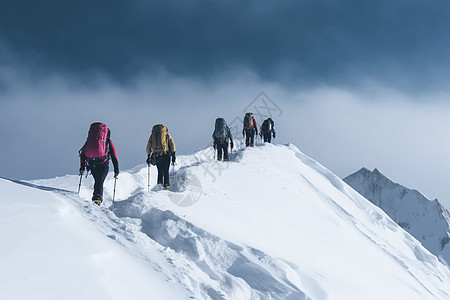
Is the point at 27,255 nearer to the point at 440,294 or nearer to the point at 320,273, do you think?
the point at 320,273

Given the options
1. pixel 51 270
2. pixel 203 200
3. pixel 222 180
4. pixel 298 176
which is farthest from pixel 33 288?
pixel 298 176

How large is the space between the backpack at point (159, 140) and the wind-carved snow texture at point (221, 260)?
3.36 m

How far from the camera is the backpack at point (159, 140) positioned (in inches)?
465

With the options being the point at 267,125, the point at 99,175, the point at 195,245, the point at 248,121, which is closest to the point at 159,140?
the point at 99,175

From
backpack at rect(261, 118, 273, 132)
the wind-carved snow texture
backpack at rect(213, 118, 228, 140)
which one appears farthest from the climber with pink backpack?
backpack at rect(261, 118, 273, 132)

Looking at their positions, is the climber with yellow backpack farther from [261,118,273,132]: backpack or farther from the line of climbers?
[261,118,273,132]: backpack

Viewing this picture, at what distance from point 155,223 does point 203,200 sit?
2.96 m

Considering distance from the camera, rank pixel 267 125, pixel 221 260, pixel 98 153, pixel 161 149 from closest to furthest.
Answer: pixel 221 260 < pixel 98 153 < pixel 161 149 < pixel 267 125

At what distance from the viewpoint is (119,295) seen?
447 cm

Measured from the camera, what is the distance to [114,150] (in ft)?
29.4

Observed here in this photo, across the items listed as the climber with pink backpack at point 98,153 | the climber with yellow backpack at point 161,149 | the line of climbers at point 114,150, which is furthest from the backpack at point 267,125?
the climber with pink backpack at point 98,153

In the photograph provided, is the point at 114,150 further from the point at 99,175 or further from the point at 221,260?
the point at 221,260

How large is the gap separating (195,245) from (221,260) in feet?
1.91

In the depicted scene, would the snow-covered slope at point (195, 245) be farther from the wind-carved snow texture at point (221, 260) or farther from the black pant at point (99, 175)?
the black pant at point (99, 175)
